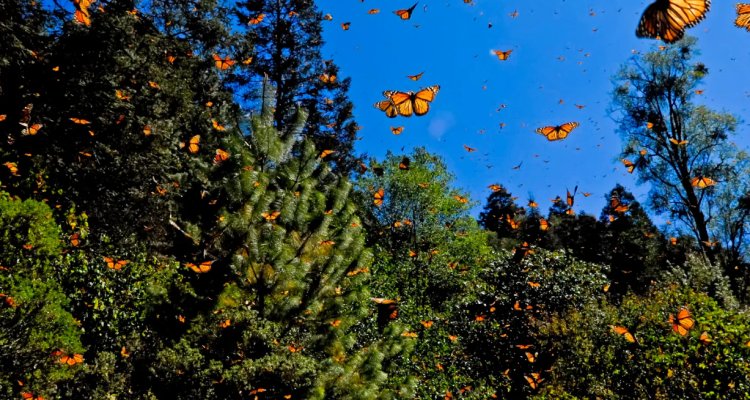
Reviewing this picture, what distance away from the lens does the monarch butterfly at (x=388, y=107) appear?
540 centimetres

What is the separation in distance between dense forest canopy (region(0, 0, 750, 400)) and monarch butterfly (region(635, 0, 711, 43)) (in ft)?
0.07

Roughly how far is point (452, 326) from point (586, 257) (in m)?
21.5

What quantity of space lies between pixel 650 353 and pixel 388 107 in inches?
247

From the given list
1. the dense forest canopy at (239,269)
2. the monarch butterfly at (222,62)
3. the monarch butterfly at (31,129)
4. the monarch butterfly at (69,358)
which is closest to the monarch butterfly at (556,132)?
the dense forest canopy at (239,269)

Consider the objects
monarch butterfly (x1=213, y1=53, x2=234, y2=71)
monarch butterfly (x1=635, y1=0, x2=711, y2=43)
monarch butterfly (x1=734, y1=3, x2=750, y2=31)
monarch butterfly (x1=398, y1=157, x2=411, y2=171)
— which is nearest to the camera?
monarch butterfly (x1=635, y1=0, x2=711, y2=43)

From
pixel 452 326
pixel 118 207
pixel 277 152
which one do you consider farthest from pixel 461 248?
pixel 277 152

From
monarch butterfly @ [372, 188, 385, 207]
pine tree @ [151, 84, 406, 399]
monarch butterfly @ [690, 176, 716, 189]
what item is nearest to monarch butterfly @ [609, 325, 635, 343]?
pine tree @ [151, 84, 406, 399]

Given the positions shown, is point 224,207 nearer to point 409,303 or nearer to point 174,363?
point 174,363

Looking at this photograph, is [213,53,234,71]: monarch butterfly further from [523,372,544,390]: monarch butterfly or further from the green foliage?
[523,372,544,390]: monarch butterfly

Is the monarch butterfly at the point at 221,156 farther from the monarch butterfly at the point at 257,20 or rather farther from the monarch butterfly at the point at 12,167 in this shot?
the monarch butterfly at the point at 257,20

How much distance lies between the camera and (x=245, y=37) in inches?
667

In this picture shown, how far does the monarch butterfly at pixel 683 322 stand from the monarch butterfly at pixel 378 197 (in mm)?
15736

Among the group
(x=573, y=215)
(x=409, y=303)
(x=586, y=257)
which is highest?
(x=573, y=215)

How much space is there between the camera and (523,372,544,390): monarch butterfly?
338 inches
